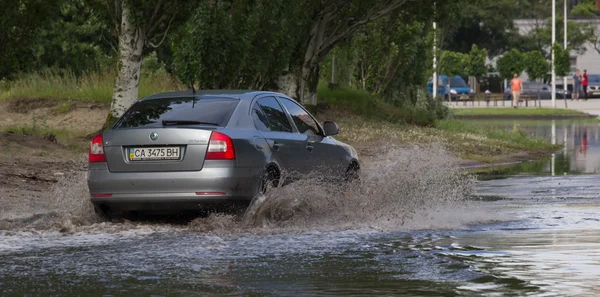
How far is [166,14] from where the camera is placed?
24109 millimetres

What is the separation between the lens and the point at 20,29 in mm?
22422

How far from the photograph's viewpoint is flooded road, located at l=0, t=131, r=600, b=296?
8.29m

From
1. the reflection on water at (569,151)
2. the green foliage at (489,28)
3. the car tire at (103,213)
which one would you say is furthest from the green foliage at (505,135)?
the green foliage at (489,28)

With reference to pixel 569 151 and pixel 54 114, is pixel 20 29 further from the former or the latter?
pixel 569 151

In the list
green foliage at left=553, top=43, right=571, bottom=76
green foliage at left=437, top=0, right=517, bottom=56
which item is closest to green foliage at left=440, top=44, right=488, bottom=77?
green foliage at left=437, top=0, right=517, bottom=56

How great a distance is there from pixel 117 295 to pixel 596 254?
3924 mm

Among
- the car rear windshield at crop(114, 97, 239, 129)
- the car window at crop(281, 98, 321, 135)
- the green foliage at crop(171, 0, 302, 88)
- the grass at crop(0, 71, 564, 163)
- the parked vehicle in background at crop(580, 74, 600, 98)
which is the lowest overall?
the parked vehicle in background at crop(580, 74, 600, 98)

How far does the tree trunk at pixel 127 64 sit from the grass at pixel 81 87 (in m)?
6.17

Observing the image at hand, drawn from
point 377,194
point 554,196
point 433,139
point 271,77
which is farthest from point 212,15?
point 377,194

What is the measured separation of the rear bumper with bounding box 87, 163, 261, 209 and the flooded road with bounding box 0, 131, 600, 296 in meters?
0.25

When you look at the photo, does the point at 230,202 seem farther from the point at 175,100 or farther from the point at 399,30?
the point at 399,30

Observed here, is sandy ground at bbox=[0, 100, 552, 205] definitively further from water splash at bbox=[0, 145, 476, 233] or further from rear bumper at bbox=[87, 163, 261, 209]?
rear bumper at bbox=[87, 163, 261, 209]

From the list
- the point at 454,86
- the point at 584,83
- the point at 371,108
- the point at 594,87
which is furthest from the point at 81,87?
the point at 594,87

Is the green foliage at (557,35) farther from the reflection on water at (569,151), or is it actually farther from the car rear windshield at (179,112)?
the car rear windshield at (179,112)
